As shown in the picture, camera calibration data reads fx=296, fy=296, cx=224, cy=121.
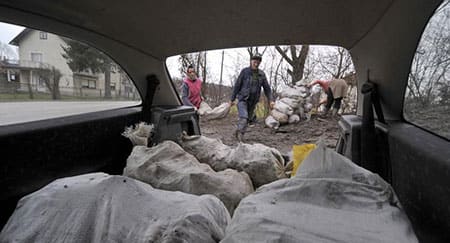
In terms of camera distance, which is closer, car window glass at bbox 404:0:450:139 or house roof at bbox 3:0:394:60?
car window glass at bbox 404:0:450:139

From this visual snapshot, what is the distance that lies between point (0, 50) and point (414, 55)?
2.02m

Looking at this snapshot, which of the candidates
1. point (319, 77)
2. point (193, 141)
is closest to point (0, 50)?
point (193, 141)

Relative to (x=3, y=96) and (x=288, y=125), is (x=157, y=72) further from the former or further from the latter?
(x=288, y=125)

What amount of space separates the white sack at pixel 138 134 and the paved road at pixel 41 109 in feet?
0.99

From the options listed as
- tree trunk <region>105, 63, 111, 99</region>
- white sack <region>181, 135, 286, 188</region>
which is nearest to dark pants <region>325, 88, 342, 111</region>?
white sack <region>181, 135, 286, 188</region>

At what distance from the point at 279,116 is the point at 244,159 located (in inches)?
135

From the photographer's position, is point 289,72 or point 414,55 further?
point 289,72

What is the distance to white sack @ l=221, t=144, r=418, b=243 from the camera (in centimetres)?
71

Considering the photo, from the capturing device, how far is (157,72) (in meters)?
2.72

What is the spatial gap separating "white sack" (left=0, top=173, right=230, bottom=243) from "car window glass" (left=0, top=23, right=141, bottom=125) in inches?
29.9

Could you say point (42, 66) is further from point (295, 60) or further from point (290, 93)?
point (295, 60)

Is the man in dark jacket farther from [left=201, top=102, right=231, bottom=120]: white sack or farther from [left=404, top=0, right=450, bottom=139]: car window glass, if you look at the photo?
[left=404, top=0, right=450, bottom=139]: car window glass

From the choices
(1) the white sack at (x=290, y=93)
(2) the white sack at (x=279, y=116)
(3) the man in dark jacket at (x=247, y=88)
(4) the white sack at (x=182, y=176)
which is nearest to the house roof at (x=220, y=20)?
(4) the white sack at (x=182, y=176)

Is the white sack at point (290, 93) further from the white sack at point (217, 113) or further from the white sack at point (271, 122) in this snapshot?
the white sack at point (217, 113)
